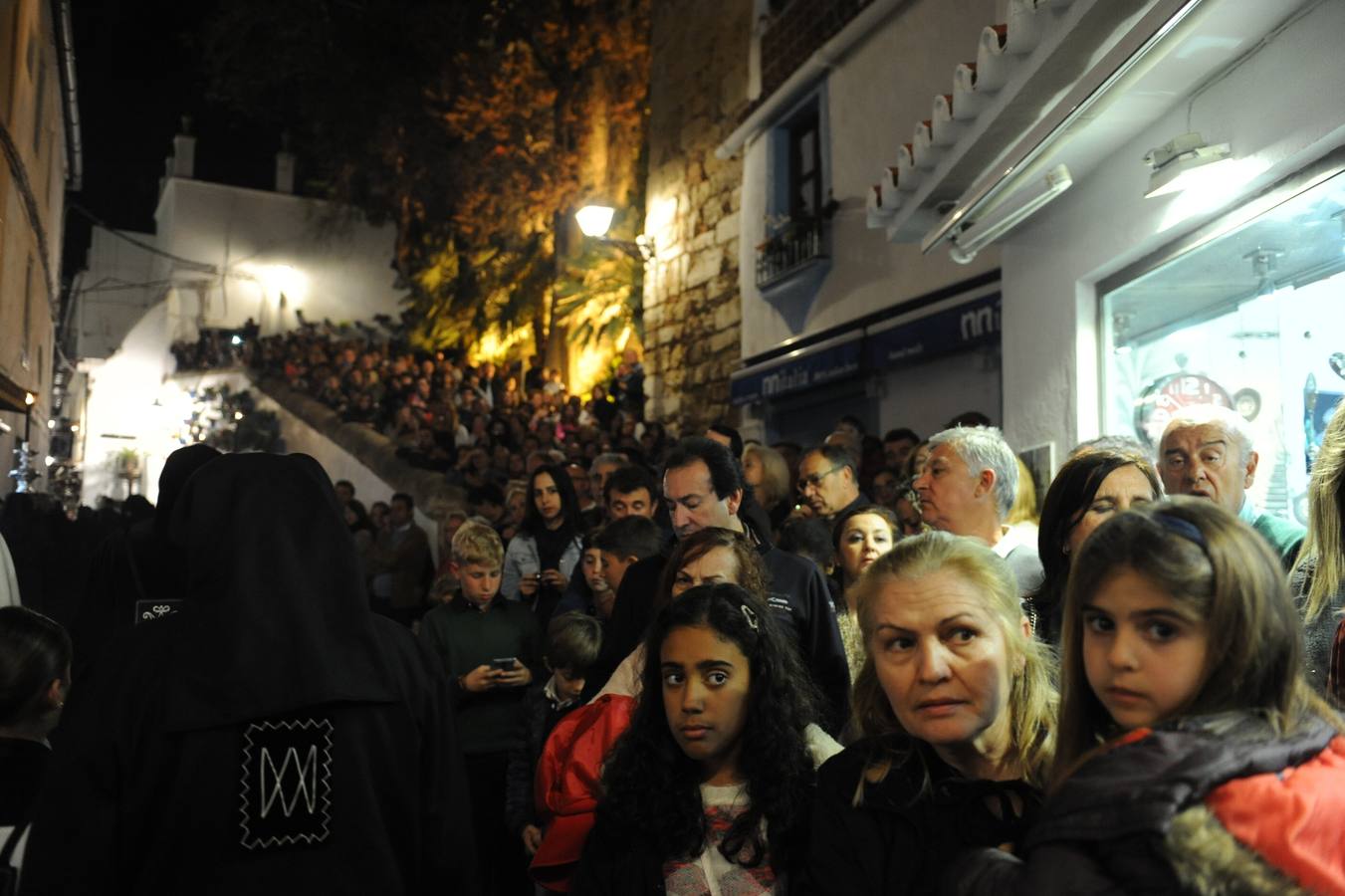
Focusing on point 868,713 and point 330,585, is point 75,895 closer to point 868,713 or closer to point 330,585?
point 330,585

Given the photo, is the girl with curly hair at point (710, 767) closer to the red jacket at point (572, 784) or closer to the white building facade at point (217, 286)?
the red jacket at point (572, 784)

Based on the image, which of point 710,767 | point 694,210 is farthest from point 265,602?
point 694,210

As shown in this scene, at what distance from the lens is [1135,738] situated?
1654 millimetres

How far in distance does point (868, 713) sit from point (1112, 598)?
82 cm

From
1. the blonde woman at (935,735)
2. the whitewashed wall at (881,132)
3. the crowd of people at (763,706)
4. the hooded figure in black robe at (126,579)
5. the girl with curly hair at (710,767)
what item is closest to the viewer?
the crowd of people at (763,706)

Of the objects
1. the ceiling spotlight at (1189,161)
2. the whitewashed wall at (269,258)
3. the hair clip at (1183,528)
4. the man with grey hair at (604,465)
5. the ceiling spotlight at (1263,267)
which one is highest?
the whitewashed wall at (269,258)

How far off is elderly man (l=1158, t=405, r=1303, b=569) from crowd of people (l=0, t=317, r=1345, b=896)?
10mm

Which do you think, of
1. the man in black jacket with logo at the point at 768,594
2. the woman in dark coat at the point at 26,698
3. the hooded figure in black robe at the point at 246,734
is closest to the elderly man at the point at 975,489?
the man in black jacket with logo at the point at 768,594

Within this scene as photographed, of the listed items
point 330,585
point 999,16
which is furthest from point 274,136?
point 330,585

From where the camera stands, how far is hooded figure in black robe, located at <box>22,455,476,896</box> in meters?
2.46

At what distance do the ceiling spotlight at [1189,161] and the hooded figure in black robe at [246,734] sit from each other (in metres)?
3.97

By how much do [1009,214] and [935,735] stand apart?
4.81 meters

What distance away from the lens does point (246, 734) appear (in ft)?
8.28

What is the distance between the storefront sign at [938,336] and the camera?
9130 millimetres
